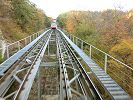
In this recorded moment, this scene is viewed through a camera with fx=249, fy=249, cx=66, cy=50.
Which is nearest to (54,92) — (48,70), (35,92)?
(35,92)

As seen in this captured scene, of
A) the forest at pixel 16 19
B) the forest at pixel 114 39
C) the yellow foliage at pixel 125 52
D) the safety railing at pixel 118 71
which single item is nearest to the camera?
the safety railing at pixel 118 71

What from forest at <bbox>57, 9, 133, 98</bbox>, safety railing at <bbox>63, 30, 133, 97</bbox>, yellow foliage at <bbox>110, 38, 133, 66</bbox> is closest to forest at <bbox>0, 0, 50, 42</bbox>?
forest at <bbox>57, 9, 133, 98</bbox>

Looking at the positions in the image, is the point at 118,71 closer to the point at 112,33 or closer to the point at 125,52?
the point at 125,52

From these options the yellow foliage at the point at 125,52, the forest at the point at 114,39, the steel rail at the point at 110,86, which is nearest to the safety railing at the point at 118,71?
the forest at the point at 114,39

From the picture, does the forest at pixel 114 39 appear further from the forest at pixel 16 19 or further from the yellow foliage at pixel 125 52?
the forest at pixel 16 19

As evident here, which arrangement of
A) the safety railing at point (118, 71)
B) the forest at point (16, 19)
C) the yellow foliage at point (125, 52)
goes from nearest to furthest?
the safety railing at point (118, 71), the yellow foliage at point (125, 52), the forest at point (16, 19)

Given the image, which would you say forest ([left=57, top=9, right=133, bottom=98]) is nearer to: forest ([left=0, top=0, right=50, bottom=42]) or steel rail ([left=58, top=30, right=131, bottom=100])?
steel rail ([left=58, top=30, right=131, bottom=100])

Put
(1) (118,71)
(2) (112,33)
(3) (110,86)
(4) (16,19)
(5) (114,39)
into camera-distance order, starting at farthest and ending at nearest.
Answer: (4) (16,19) → (2) (112,33) → (5) (114,39) → (1) (118,71) → (3) (110,86)

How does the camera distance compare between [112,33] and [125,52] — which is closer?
[125,52]

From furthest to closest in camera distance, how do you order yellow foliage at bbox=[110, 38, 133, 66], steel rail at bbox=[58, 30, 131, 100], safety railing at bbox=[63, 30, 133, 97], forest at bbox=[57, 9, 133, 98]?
yellow foliage at bbox=[110, 38, 133, 66] < forest at bbox=[57, 9, 133, 98] < safety railing at bbox=[63, 30, 133, 97] < steel rail at bbox=[58, 30, 131, 100]

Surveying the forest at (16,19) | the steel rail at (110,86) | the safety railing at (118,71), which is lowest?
the safety railing at (118,71)

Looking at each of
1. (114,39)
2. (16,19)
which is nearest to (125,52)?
(114,39)

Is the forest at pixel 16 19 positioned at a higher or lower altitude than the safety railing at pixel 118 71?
higher

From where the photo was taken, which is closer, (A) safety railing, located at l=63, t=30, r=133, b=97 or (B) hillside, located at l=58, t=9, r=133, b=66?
(A) safety railing, located at l=63, t=30, r=133, b=97
